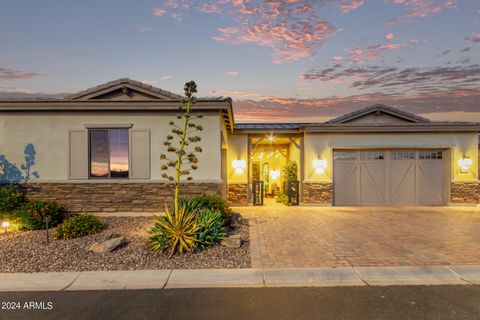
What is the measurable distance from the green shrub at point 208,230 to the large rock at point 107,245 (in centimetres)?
211

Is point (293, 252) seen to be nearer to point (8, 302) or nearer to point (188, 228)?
point (188, 228)

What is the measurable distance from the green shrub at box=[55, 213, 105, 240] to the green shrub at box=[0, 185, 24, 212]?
126 inches

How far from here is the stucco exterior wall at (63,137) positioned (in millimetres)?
10211

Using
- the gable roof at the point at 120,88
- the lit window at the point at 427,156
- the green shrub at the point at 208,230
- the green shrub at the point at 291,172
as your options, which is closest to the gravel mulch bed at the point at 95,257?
the green shrub at the point at 208,230

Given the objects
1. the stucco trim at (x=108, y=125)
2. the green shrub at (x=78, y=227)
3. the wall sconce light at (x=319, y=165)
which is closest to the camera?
the green shrub at (x=78, y=227)

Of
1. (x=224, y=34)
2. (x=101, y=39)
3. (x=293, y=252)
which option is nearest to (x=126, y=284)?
(x=293, y=252)

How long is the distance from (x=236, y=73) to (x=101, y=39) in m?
8.54

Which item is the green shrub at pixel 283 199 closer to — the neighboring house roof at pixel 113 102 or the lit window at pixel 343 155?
the lit window at pixel 343 155

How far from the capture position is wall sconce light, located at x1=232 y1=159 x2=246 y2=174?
13.8 metres

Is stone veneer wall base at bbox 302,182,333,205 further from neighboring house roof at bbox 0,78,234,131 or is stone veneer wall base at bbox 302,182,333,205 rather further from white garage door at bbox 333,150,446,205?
neighboring house roof at bbox 0,78,234,131

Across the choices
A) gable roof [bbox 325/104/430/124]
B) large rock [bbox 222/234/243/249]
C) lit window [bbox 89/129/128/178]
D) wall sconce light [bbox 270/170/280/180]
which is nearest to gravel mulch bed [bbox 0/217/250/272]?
large rock [bbox 222/234/243/249]

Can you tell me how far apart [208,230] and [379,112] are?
1261 centimetres

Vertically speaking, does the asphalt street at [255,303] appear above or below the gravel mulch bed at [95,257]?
below

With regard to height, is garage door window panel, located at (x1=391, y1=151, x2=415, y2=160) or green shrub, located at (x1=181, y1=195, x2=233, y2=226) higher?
garage door window panel, located at (x1=391, y1=151, x2=415, y2=160)
